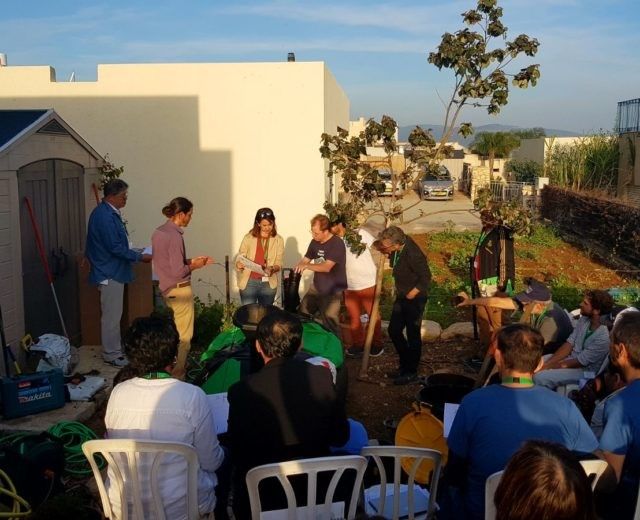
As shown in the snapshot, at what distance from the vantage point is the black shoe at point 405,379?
668 cm

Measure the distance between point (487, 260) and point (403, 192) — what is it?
125 centimetres

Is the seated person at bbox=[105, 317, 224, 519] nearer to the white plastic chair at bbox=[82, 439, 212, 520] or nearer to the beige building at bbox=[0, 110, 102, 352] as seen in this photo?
the white plastic chair at bbox=[82, 439, 212, 520]

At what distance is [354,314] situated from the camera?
7.62 metres

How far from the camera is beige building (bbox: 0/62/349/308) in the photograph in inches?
409

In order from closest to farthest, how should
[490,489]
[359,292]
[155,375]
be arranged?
[490,489] < [155,375] < [359,292]

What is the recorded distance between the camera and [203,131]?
10469 mm

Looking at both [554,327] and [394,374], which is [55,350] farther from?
[554,327]

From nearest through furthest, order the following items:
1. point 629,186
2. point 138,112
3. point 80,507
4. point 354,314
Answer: point 80,507, point 354,314, point 138,112, point 629,186

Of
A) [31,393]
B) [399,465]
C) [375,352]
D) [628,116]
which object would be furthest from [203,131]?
[628,116]

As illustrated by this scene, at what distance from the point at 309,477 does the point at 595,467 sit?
117 cm

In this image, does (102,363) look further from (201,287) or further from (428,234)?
(428,234)

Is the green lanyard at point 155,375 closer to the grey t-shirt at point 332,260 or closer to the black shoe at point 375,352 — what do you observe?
the grey t-shirt at point 332,260

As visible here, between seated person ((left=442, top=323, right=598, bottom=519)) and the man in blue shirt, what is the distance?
4489 millimetres

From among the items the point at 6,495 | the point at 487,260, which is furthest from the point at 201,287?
the point at 6,495
